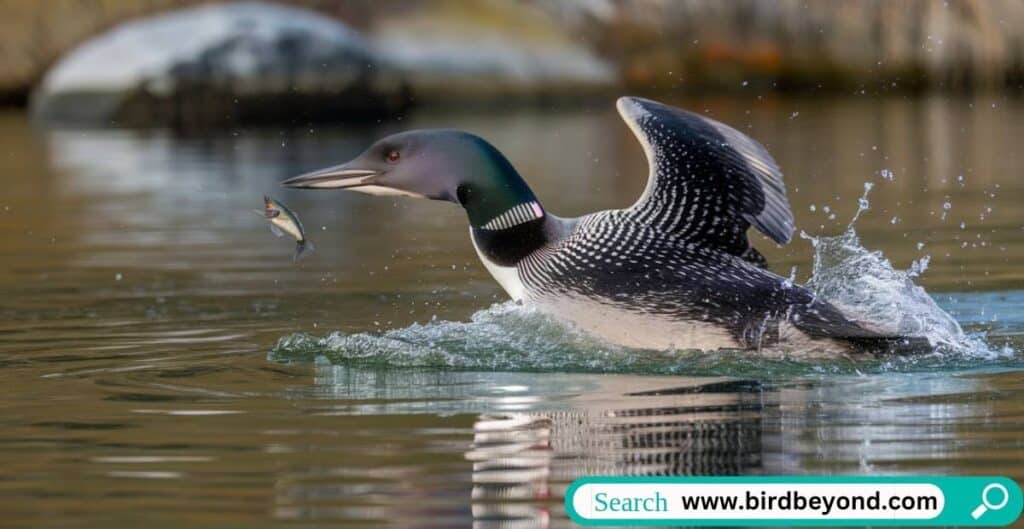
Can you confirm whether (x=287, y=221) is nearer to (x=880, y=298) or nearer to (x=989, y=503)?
(x=880, y=298)

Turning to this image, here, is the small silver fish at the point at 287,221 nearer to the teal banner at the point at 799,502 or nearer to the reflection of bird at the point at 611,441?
the reflection of bird at the point at 611,441

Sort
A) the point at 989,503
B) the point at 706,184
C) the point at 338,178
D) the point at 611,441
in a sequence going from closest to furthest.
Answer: the point at 989,503 < the point at 611,441 < the point at 338,178 < the point at 706,184

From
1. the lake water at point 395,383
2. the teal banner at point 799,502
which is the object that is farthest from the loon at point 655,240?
the teal banner at point 799,502

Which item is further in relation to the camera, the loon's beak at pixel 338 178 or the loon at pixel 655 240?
the loon's beak at pixel 338 178

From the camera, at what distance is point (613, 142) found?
66.8ft

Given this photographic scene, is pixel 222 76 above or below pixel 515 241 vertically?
above

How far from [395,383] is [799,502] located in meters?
2.39

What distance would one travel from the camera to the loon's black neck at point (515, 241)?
7.47m

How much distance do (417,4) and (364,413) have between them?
21457 mm

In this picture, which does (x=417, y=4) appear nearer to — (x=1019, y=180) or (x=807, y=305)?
(x=1019, y=180)

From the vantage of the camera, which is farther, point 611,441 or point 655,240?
point 655,240

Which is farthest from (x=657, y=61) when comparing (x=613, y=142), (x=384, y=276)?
(x=384, y=276)

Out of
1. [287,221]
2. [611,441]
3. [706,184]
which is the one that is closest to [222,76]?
[287,221]

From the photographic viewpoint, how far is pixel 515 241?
7.48m
